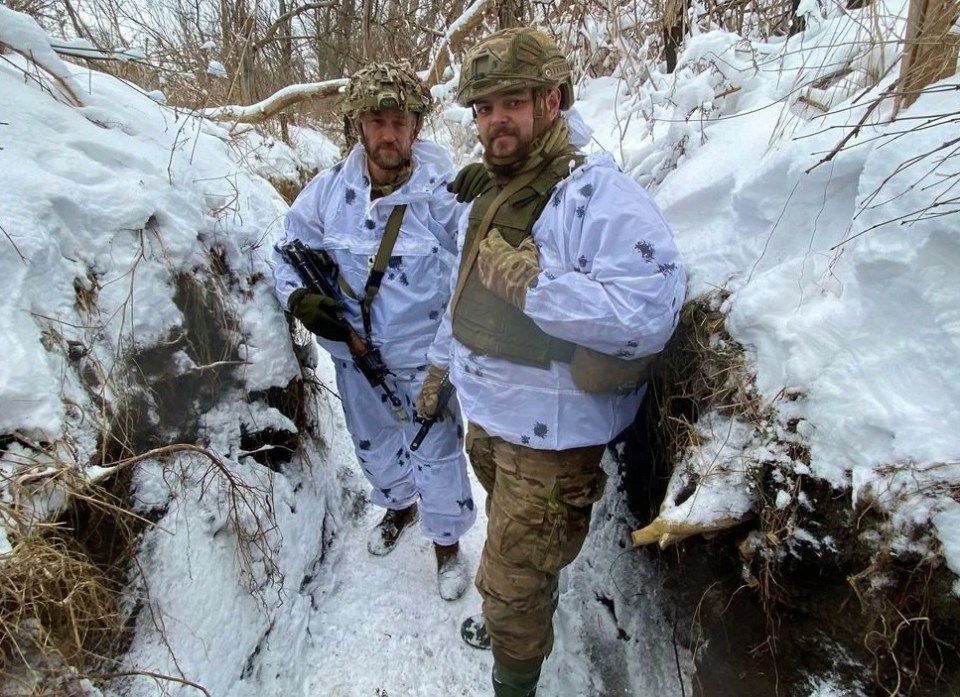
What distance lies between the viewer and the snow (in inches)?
50.1

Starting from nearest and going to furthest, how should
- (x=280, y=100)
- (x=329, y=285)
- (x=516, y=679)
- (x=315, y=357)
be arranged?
(x=516, y=679) → (x=329, y=285) → (x=315, y=357) → (x=280, y=100)

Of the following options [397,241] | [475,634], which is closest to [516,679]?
[475,634]

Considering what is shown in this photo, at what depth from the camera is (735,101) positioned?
96.2 inches

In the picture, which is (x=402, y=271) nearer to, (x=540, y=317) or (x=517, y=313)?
(x=517, y=313)

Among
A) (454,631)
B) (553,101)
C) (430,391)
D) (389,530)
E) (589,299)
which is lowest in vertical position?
(454,631)

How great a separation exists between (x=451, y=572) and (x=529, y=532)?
94 cm

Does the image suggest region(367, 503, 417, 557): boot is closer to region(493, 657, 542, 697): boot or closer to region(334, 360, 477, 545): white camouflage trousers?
region(334, 360, 477, 545): white camouflage trousers

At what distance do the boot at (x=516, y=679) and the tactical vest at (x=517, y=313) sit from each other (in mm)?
1076

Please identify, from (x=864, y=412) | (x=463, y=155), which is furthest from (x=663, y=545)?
(x=463, y=155)

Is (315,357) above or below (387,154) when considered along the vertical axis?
below

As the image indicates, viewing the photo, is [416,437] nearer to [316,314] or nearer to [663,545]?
[316,314]

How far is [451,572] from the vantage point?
8.23ft

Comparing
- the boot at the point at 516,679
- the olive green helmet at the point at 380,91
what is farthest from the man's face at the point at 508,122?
the boot at the point at 516,679

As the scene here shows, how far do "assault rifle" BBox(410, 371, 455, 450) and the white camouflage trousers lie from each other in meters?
0.07
